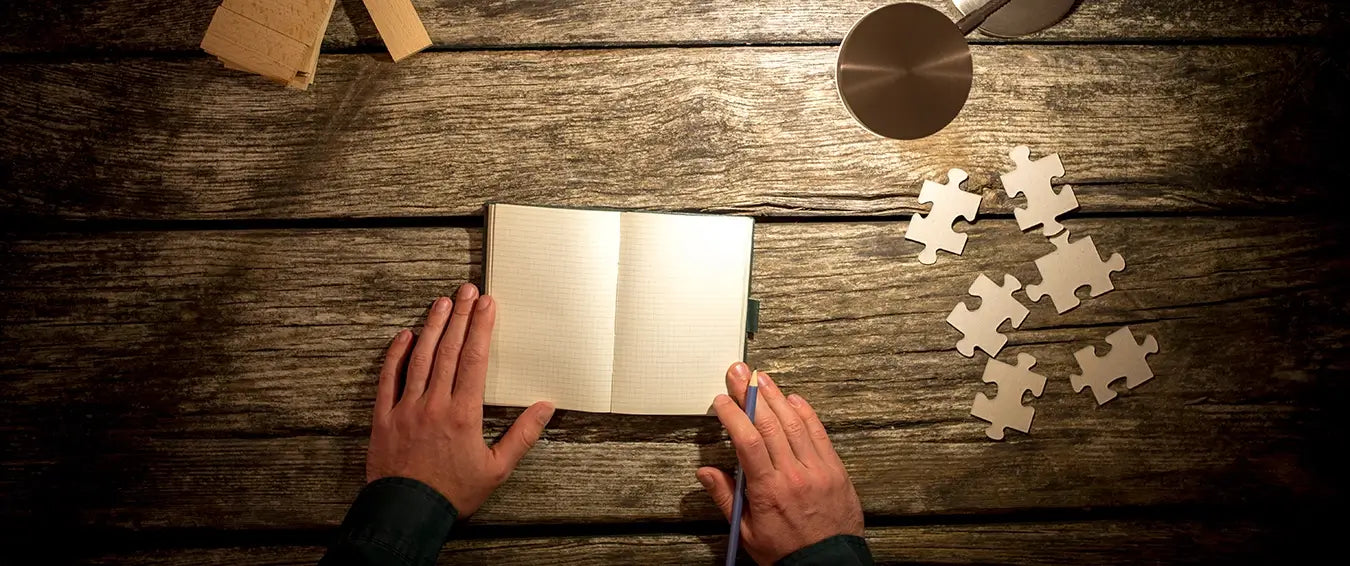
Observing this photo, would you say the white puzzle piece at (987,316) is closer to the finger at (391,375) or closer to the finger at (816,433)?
the finger at (816,433)

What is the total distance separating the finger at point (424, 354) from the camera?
1.19m

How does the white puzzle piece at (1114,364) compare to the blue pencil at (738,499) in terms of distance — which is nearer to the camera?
the blue pencil at (738,499)

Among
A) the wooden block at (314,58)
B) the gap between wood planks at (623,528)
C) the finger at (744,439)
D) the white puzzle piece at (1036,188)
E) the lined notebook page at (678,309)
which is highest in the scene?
the wooden block at (314,58)

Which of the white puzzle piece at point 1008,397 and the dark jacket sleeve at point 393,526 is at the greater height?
the white puzzle piece at point 1008,397

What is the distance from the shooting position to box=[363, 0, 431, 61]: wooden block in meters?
1.21

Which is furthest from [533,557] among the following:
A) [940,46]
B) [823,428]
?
[940,46]

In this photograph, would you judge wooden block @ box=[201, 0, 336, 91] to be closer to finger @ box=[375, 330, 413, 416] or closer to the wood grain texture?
the wood grain texture

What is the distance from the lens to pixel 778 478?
1.19 meters

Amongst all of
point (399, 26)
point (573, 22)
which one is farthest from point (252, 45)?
point (573, 22)

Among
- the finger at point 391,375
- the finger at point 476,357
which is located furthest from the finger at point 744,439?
the finger at point 391,375

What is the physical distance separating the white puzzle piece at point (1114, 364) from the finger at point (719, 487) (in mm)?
676

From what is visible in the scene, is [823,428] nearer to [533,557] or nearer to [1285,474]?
[533,557]

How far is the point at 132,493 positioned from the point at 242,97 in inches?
29.2

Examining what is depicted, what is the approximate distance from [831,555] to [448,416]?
701 millimetres
